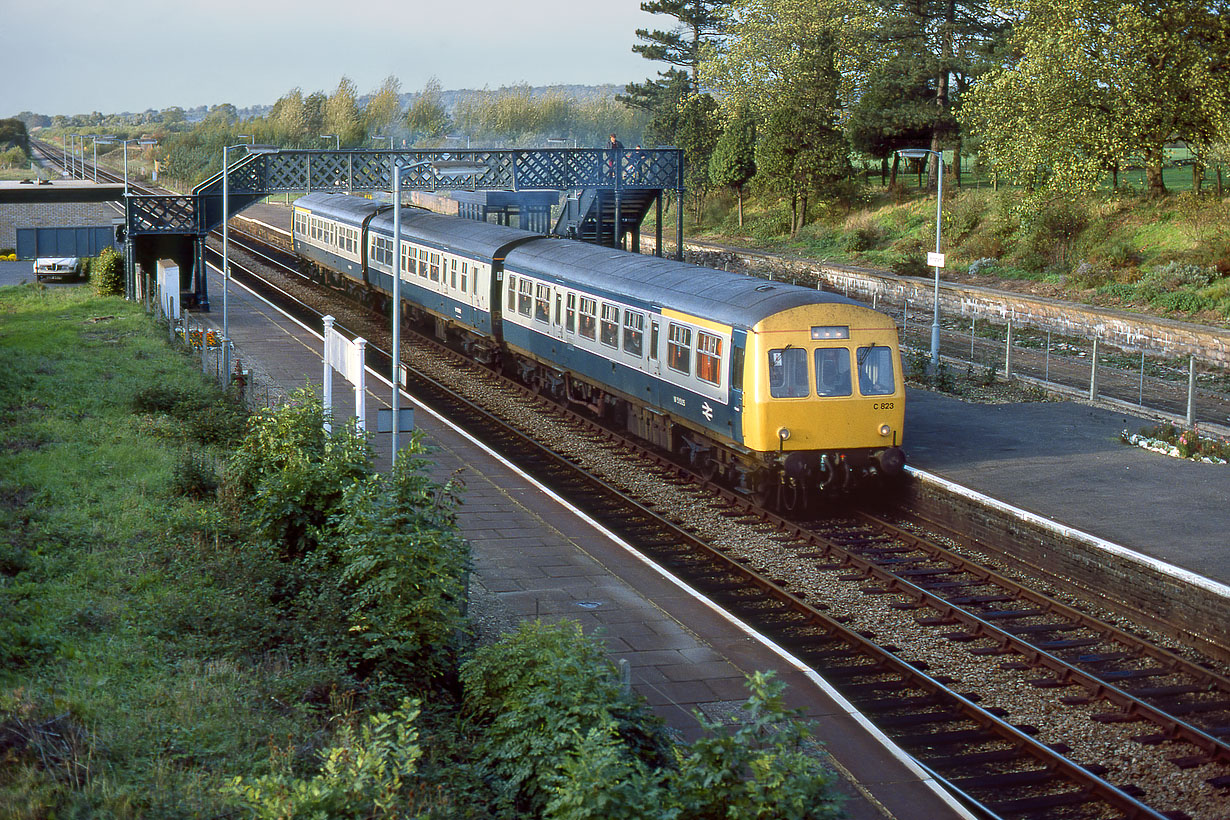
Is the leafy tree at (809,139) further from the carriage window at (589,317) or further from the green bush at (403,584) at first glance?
the green bush at (403,584)

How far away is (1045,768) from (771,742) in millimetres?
3967

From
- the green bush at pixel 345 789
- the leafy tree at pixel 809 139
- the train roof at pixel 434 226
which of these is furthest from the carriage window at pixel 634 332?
the leafy tree at pixel 809 139

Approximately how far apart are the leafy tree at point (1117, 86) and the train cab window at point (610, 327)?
20571 millimetres

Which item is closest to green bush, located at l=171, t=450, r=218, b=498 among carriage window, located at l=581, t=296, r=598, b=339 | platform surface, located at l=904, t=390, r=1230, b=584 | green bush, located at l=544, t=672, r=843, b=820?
carriage window, located at l=581, t=296, r=598, b=339

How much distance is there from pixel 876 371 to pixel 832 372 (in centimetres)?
70

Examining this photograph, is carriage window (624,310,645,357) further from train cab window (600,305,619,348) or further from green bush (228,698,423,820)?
green bush (228,698,423,820)

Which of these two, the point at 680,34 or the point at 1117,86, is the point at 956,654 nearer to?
the point at 1117,86

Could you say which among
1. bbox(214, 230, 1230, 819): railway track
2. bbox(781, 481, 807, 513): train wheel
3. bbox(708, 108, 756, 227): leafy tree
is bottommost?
bbox(214, 230, 1230, 819): railway track

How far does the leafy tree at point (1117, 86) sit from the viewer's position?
115 feet

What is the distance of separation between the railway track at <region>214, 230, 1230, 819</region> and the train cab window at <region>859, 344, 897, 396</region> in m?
1.91

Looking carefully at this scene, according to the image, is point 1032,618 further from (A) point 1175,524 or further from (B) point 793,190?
(B) point 793,190

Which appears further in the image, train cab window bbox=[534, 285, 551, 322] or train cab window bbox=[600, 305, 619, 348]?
train cab window bbox=[534, 285, 551, 322]

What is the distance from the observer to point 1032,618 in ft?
45.4

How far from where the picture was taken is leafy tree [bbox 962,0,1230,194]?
34969 millimetres
